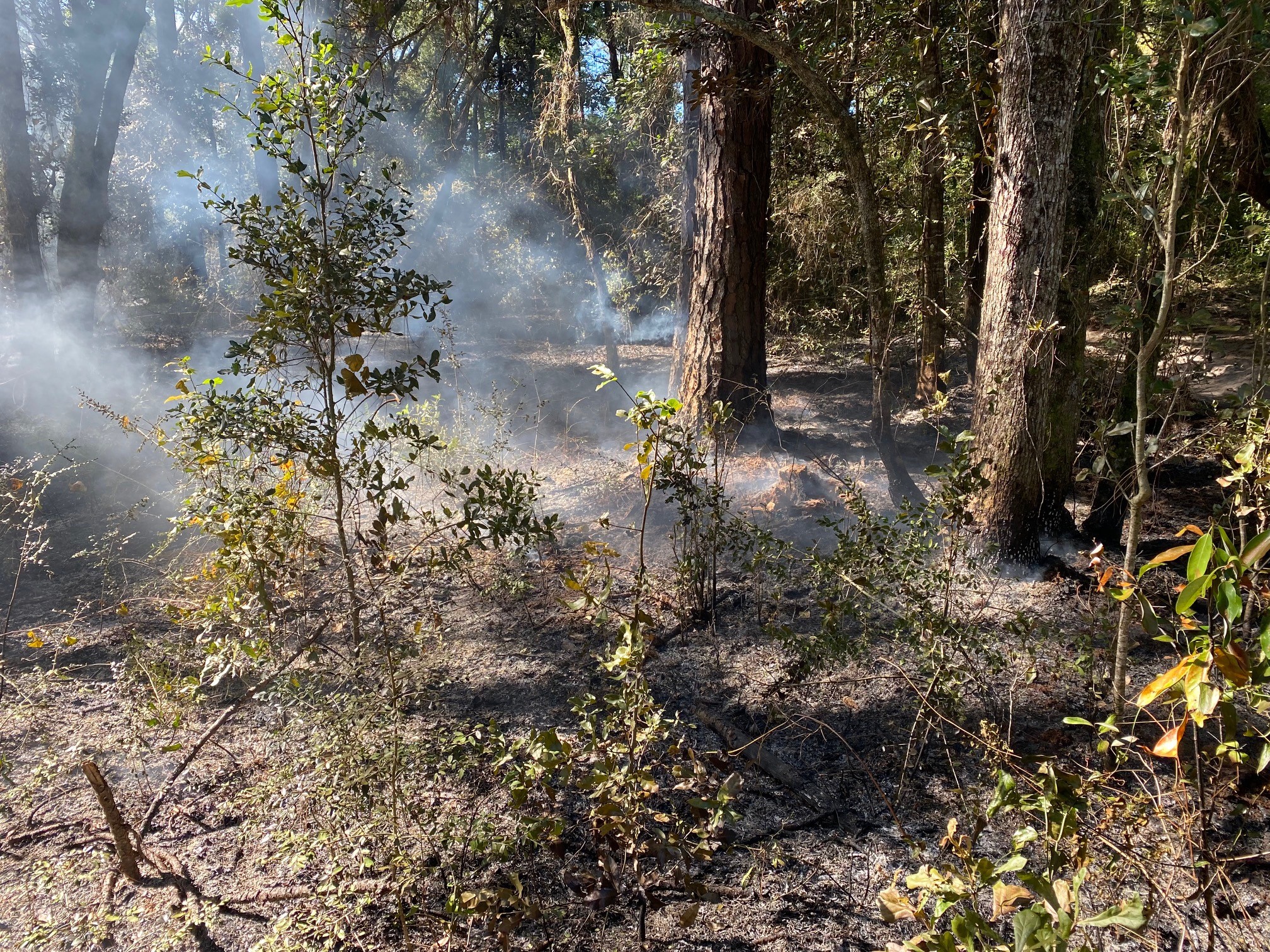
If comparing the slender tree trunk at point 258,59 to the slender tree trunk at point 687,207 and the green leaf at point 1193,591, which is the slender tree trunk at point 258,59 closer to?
the slender tree trunk at point 687,207

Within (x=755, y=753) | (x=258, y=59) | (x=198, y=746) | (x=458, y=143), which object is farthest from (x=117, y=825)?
(x=258, y=59)

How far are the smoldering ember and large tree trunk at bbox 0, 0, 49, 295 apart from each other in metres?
1.37

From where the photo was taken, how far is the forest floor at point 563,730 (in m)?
2.11

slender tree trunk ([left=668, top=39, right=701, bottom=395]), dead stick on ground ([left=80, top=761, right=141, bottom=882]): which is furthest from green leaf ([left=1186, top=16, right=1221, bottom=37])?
slender tree trunk ([left=668, top=39, right=701, bottom=395])

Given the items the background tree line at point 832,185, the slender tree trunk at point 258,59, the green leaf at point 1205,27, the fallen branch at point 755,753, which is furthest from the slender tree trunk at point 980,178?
the slender tree trunk at point 258,59

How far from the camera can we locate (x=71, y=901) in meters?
2.27

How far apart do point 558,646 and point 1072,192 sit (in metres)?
3.29

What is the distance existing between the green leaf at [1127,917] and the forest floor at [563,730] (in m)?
0.57

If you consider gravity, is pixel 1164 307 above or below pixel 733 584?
above

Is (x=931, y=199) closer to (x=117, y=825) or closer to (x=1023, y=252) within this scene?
(x=1023, y=252)

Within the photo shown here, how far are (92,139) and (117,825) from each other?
8417mm

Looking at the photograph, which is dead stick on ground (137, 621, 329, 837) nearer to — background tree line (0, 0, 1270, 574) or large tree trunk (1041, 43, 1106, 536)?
background tree line (0, 0, 1270, 574)

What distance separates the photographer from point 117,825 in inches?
87.7

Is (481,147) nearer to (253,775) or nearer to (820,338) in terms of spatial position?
(820,338)
